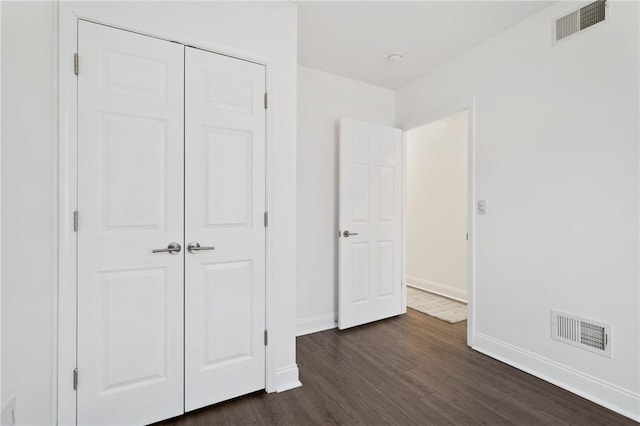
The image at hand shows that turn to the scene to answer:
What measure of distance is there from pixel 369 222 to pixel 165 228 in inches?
82.0

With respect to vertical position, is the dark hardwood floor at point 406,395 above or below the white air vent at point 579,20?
below

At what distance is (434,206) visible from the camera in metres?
4.52

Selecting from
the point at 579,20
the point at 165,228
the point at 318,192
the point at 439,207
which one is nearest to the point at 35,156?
the point at 165,228

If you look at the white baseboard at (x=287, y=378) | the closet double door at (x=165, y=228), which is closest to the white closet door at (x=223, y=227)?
the closet double door at (x=165, y=228)

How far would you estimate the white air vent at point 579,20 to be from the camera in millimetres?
1922

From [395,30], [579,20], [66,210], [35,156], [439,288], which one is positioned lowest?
[439,288]

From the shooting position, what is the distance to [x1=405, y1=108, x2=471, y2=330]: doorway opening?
4043mm

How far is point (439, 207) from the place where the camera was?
4434 millimetres

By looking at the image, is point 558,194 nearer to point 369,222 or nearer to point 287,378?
point 369,222

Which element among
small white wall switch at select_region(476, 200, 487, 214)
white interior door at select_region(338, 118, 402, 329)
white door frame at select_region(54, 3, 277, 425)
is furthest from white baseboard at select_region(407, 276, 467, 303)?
white door frame at select_region(54, 3, 277, 425)

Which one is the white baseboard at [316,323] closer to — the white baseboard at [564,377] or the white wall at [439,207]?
the white baseboard at [564,377]

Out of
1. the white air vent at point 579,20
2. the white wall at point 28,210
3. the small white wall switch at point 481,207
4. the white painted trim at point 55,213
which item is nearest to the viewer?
the white wall at point 28,210

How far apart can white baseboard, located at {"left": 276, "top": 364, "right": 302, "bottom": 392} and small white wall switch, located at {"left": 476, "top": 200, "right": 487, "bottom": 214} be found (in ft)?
6.67

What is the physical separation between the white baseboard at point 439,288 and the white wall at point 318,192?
1931 mm
